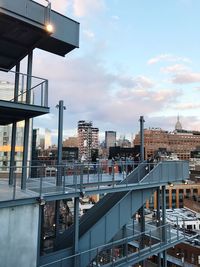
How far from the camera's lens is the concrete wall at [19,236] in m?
7.73

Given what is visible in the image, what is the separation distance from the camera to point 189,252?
5019 cm

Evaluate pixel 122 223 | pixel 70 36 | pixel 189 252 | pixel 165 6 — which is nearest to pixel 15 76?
pixel 70 36

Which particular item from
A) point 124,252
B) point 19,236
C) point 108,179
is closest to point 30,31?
point 108,179

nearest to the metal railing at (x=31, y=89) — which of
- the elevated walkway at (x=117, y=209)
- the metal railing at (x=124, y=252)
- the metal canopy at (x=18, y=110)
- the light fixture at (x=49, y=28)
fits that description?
the metal canopy at (x=18, y=110)

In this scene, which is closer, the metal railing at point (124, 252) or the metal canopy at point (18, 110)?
the metal canopy at point (18, 110)

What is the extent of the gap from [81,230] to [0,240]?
15.4ft

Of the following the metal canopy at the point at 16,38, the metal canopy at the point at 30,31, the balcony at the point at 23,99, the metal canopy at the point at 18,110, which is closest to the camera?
the metal canopy at the point at 18,110

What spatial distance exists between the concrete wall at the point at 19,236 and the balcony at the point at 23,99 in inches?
143

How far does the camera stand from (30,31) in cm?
1081

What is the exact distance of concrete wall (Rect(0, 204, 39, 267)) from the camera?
7730mm

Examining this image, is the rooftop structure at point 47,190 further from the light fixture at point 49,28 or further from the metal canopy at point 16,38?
the light fixture at point 49,28

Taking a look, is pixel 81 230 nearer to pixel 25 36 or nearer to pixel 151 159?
pixel 151 159

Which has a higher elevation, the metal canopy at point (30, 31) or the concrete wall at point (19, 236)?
the metal canopy at point (30, 31)

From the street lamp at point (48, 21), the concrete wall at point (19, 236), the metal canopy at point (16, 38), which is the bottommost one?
the concrete wall at point (19, 236)
